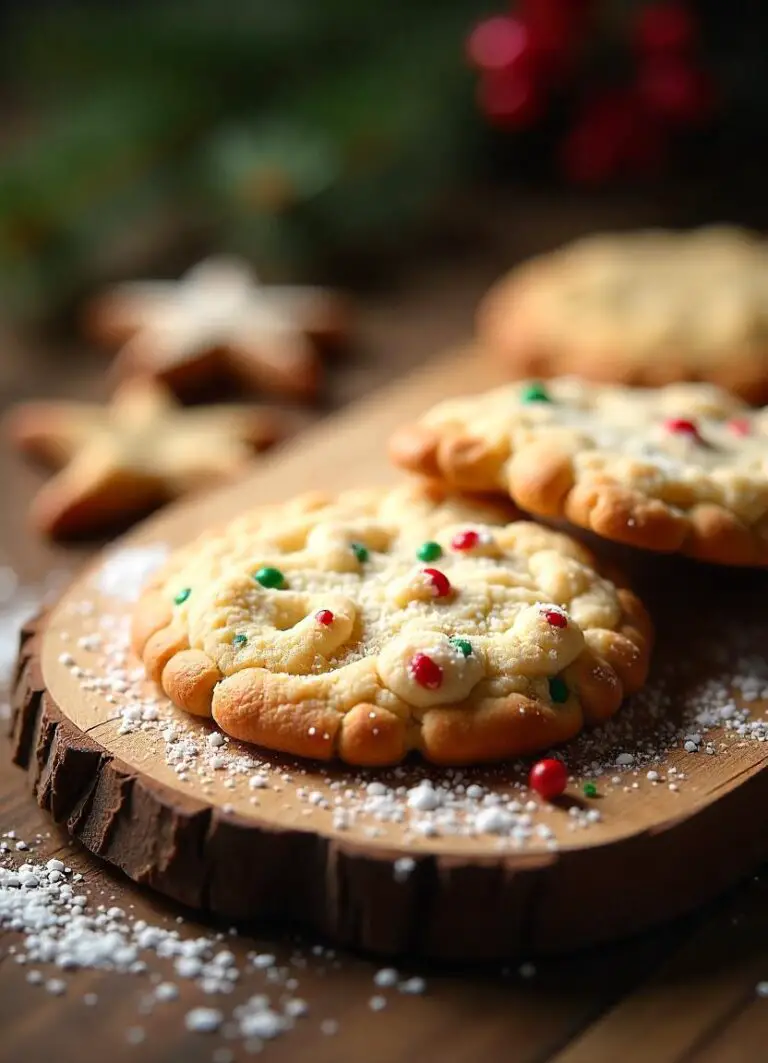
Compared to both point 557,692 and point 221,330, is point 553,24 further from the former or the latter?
point 557,692

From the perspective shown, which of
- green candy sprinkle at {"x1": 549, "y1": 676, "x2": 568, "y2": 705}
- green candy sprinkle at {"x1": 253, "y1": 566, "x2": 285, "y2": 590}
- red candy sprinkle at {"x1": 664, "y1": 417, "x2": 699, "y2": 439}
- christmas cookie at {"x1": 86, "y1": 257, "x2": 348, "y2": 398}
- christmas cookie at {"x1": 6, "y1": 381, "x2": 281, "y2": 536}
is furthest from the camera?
christmas cookie at {"x1": 86, "y1": 257, "x2": 348, "y2": 398}

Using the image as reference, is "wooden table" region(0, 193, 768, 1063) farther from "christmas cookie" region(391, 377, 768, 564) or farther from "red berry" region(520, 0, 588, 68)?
"red berry" region(520, 0, 588, 68)

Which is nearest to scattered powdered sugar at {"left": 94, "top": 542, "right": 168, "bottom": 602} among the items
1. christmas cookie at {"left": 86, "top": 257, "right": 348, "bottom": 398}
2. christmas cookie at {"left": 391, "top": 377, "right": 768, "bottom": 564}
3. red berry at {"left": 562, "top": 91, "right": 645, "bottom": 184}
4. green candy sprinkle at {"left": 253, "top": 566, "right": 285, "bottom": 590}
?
green candy sprinkle at {"left": 253, "top": 566, "right": 285, "bottom": 590}

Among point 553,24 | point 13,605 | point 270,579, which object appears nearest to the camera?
point 270,579

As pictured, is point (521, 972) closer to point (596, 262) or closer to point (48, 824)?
point (48, 824)

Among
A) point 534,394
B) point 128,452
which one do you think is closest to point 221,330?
point 128,452

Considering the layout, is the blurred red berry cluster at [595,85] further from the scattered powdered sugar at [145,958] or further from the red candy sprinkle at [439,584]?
the scattered powdered sugar at [145,958]
